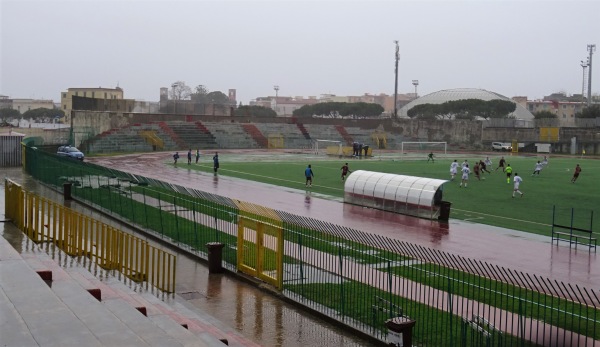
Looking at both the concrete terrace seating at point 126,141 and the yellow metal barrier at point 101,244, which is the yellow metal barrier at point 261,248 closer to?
the yellow metal barrier at point 101,244

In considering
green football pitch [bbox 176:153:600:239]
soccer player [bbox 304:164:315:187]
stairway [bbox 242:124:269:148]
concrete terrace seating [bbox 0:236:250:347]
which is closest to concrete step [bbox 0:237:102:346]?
concrete terrace seating [bbox 0:236:250:347]

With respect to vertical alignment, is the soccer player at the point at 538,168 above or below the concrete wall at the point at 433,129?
below

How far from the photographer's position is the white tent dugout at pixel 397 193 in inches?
1193

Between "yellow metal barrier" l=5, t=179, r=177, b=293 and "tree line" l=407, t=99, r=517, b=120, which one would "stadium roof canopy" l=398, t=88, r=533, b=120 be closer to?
"tree line" l=407, t=99, r=517, b=120

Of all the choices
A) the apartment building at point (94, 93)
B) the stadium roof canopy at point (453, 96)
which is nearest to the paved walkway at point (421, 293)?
the apartment building at point (94, 93)

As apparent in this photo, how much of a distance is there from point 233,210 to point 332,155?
53784 millimetres

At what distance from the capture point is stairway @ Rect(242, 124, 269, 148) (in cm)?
9094

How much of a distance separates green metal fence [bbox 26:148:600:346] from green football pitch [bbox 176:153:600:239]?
11.2 metres

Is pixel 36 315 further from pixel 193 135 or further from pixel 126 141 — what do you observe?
pixel 193 135

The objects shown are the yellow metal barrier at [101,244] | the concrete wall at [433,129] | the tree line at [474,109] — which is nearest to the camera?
the yellow metal barrier at [101,244]

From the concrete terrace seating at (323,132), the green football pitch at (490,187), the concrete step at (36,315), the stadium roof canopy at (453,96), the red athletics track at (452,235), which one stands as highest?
the stadium roof canopy at (453,96)

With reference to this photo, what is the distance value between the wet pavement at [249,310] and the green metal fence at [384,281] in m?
0.49

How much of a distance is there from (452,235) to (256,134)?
6813cm

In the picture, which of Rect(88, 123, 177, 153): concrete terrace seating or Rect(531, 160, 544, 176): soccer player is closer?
Rect(531, 160, 544, 176): soccer player
